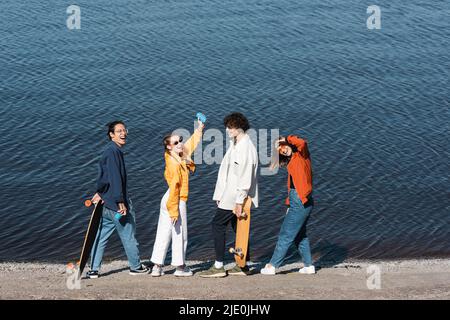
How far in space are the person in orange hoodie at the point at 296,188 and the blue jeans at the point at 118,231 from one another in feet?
6.69

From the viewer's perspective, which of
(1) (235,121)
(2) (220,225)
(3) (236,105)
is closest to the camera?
(1) (235,121)

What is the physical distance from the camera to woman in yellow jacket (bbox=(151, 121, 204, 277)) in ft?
37.5

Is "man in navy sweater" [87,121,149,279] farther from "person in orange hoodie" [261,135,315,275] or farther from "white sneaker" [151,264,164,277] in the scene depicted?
"person in orange hoodie" [261,135,315,275]

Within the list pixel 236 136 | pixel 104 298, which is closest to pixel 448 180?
pixel 236 136

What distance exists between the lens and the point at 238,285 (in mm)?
11352

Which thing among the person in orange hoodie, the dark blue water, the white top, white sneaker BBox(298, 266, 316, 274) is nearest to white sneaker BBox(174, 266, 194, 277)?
the white top

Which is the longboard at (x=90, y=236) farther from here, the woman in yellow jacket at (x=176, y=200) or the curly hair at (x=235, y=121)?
the curly hair at (x=235, y=121)

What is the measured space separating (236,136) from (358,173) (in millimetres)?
7919

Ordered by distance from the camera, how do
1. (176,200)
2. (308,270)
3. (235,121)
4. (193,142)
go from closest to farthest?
(235,121)
(176,200)
(193,142)
(308,270)

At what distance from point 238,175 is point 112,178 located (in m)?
1.69

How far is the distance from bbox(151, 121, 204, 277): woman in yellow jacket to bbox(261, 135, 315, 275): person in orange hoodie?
1188mm

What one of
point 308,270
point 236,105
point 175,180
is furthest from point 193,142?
point 236,105

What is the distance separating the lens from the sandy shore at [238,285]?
10828mm

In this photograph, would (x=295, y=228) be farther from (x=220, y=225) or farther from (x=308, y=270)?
(x=220, y=225)
